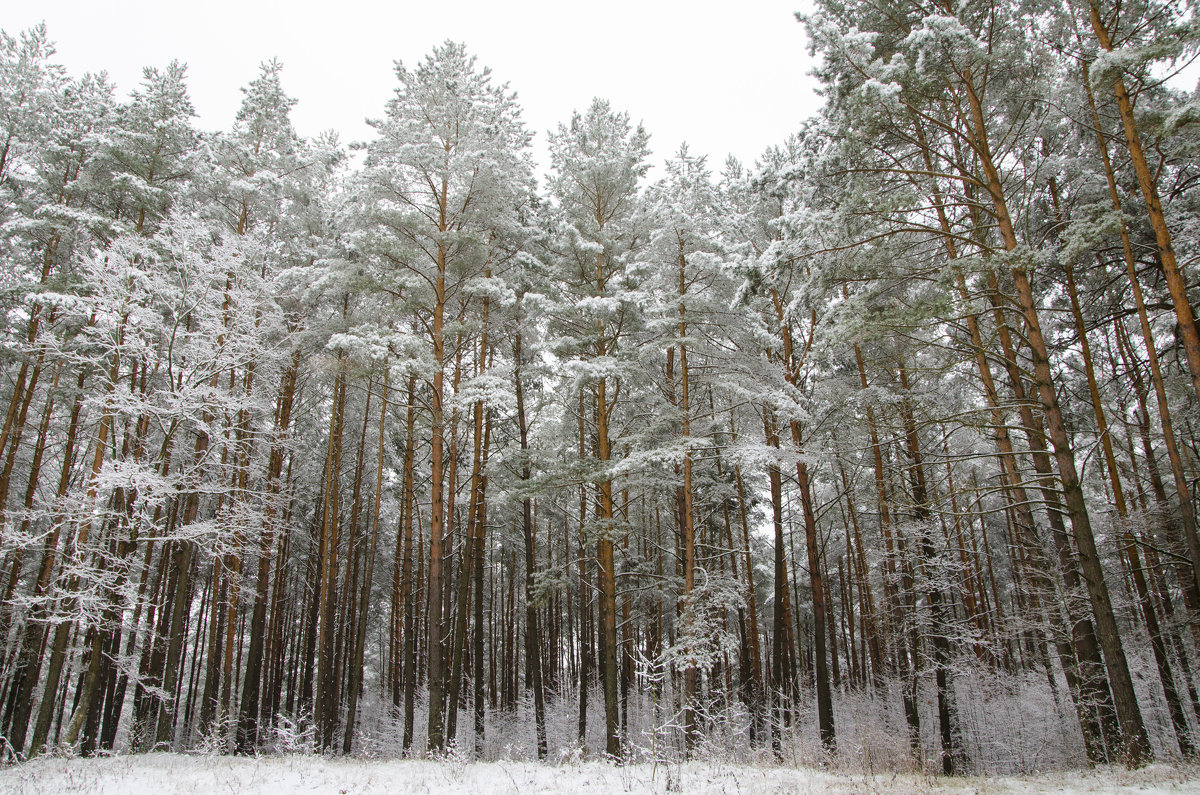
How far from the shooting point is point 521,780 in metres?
7.61

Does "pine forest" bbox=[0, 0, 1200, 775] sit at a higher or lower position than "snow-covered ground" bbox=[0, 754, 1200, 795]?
higher

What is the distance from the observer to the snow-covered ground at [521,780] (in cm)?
635

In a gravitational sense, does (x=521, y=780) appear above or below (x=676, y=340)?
below

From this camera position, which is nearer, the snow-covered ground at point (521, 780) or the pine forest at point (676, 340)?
the snow-covered ground at point (521, 780)

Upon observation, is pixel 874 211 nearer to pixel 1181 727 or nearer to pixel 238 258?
pixel 1181 727

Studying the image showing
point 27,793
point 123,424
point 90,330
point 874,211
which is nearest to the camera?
point 27,793

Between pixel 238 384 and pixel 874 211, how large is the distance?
14.2 m

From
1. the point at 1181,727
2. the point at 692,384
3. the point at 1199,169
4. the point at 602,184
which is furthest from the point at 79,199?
the point at 1181,727

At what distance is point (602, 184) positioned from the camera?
13742 mm

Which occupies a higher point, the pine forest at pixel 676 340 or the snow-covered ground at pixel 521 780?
the pine forest at pixel 676 340

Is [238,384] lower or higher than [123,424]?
higher

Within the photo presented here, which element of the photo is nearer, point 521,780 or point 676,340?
point 521,780

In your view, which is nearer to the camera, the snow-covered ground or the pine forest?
the snow-covered ground

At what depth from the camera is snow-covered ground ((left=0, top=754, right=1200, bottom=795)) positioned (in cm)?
635
